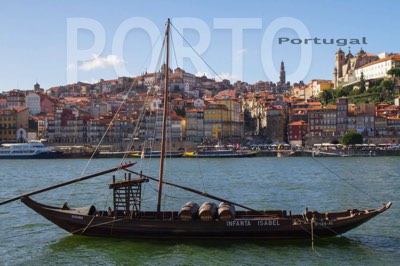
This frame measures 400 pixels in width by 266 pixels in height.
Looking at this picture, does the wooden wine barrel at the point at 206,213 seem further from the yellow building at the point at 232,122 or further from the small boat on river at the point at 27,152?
the yellow building at the point at 232,122

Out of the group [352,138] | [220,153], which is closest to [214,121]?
[220,153]

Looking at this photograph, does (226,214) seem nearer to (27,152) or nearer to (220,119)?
(27,152)

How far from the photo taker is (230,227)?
18.0 m

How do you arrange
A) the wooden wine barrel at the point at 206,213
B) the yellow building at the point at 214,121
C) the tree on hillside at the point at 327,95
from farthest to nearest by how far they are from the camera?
the tree on hillside at the point at 327,95 → the yellow building at the point at 214,121 → the wooden wine barrel at the point at 206,213

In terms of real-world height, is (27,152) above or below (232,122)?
below

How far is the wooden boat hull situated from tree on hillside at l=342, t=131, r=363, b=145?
74019 mm

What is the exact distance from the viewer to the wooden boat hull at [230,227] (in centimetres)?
1795

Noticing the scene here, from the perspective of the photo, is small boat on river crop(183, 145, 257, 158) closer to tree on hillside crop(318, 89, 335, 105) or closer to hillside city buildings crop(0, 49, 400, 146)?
hillside city buildings crop(0, 49, 400, 146)

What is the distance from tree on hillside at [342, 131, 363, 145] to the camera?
90062 mm

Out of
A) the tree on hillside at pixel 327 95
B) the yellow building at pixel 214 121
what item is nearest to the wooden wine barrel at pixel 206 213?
the yellow building at pixel 214 121

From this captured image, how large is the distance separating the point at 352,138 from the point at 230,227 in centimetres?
7576

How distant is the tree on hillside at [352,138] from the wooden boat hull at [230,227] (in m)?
74.0

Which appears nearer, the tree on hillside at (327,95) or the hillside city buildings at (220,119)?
the hillside city buildings at (220,119)

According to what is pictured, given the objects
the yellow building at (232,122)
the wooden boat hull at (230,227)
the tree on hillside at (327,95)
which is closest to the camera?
the wooden boat hull at (230,227)
